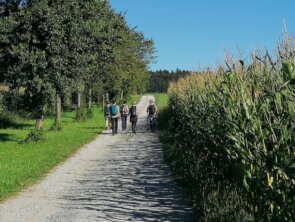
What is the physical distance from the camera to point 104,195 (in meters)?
10.3

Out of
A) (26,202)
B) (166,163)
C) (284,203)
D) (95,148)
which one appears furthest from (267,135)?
(95,148)

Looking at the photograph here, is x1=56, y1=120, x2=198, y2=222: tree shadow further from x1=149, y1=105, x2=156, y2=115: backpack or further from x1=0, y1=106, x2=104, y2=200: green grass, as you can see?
x1=149, y1=105, x2=156, y2=115: backpack

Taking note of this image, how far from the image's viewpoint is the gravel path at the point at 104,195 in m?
8.52

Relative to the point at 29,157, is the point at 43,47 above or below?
above

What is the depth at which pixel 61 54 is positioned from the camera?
66.8 feet

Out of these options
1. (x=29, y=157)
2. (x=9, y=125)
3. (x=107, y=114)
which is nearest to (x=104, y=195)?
(x=29, y=157)

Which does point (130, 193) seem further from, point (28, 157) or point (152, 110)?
point (152, 110)

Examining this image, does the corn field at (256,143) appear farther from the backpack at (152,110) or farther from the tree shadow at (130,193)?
the backpack at (152,110)

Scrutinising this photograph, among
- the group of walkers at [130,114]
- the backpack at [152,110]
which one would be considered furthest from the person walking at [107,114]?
the backpack at [152,110]

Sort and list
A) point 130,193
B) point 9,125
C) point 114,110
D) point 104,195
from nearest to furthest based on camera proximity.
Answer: point 104,195, point 130,193, point 114,110, point 9,125

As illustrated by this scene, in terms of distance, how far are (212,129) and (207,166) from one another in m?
1.59

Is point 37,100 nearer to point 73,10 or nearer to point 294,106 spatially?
A: point 73,10

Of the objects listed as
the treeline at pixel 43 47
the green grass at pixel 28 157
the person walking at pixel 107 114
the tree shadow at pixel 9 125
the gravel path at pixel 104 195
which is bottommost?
the gravel path at pixel 104 195

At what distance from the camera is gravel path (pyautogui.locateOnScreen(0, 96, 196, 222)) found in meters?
8.52
